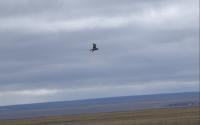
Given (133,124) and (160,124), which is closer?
(160,124)

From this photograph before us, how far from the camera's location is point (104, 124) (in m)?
69.5

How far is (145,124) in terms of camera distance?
6469 cm

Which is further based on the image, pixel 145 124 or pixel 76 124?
pixel 76 124

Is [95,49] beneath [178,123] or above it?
above

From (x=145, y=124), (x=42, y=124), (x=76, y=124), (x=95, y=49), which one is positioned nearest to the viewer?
(x=95, y=49)

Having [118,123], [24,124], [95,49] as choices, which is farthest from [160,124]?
[24,124]

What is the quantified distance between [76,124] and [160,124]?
15.3 metres

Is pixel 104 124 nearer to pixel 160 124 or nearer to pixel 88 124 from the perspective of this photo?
pixel 88 124

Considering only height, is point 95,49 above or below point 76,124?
above

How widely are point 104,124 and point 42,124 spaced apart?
16.7 meters

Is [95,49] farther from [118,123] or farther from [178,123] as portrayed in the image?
[118,123]

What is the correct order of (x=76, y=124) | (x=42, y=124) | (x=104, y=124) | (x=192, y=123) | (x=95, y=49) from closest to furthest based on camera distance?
1. (x=95, y=49)
2. (x=192, y=123)
3. (x=104, y=124)
4. (x=76, y=124)
5. (x=42, y=124)

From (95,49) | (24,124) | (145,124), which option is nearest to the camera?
(95,49)

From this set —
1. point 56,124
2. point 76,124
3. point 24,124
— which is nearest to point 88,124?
point 76,124
